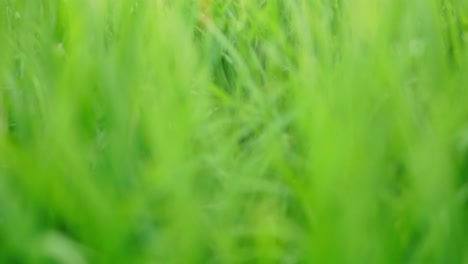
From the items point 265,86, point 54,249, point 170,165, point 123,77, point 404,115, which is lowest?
point 54,249

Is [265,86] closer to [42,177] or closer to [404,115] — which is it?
[404,115]

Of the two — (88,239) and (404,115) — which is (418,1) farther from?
(88,239)

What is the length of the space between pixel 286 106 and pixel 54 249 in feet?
1.65

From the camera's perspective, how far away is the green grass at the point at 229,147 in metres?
0.87

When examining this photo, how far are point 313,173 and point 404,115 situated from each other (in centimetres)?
17

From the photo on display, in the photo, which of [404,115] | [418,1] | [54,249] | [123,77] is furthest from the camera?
[418,1]

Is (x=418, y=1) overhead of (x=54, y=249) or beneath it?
overhead

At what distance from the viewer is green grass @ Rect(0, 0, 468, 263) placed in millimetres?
868

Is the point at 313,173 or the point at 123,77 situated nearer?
the point at 313,173

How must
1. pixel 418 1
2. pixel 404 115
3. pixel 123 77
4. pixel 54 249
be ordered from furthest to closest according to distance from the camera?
1. pixel 418 1
2. pixel 123 77
3. pixel 404 115
4. pixel 54 249

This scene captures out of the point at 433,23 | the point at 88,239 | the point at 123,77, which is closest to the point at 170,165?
the point at 88,239

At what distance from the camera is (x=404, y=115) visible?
995mm

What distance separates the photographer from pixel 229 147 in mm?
1020

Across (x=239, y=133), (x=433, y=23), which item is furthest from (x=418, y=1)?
(x=239, y=133)
